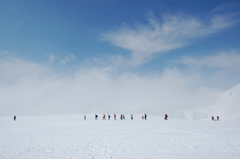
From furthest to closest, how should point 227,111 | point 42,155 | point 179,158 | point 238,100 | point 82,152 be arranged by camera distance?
point 238,100, point 227,111, point 82,152, point 42,155, point 179,158

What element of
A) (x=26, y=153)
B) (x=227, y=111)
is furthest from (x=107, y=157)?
(x=227, y=111)

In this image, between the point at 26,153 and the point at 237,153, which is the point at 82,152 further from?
the point at 237,153

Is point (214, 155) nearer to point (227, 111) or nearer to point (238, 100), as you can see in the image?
point (227, 111)

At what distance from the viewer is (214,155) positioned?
12727 millimetres

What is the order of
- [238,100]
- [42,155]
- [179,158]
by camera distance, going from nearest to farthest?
[179,158], [42,155], [238,100]

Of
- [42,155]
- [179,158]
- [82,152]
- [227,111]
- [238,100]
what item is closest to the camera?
[179,158]

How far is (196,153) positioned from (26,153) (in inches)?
495

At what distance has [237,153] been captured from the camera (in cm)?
1327

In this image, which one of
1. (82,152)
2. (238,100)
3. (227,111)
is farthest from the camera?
(238,100)

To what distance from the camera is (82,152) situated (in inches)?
542

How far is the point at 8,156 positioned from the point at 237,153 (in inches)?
644

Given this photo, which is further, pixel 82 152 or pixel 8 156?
pixel 82 152

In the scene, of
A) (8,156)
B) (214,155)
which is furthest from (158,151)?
(8,156)

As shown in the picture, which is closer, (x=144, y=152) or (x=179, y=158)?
(x=179, y=158)
